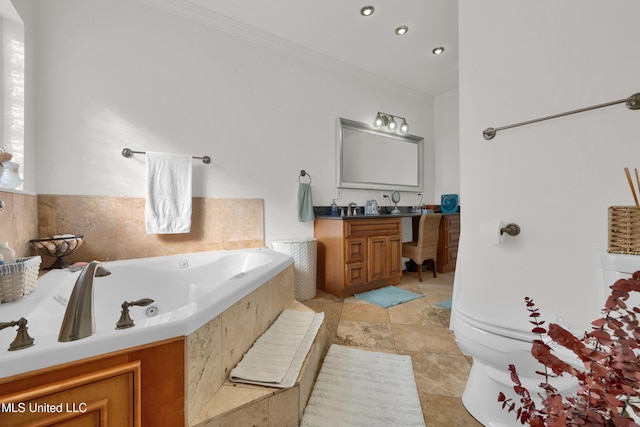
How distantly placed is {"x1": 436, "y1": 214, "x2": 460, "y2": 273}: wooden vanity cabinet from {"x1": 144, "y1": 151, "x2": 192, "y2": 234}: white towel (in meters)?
2.96

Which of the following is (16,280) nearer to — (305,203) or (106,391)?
(106,391)

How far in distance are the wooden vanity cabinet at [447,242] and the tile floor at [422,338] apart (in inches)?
23.8

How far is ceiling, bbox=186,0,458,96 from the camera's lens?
2.18 metres

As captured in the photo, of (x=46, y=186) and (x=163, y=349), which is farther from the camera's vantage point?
(x=46, y=186)

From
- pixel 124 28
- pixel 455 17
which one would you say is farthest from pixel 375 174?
pixel 124 28

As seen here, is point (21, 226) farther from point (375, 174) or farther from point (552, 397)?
point (375, 174)

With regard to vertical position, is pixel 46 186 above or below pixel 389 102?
below

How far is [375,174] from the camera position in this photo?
3.41 m

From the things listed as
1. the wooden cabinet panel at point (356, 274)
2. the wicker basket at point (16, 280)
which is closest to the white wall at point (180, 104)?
the wooden cabinet panel at point (356, 274)

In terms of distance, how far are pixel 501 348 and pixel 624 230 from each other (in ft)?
2.08

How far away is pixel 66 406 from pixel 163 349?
0.72 ft

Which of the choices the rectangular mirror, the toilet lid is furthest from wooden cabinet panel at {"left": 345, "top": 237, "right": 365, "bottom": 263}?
the toilet lid

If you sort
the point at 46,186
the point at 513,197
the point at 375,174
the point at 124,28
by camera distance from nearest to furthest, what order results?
the point at 513,197, the point at 46,186, the point at 124,28, the point at 375,174

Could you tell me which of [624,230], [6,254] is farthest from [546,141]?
[6,254]
